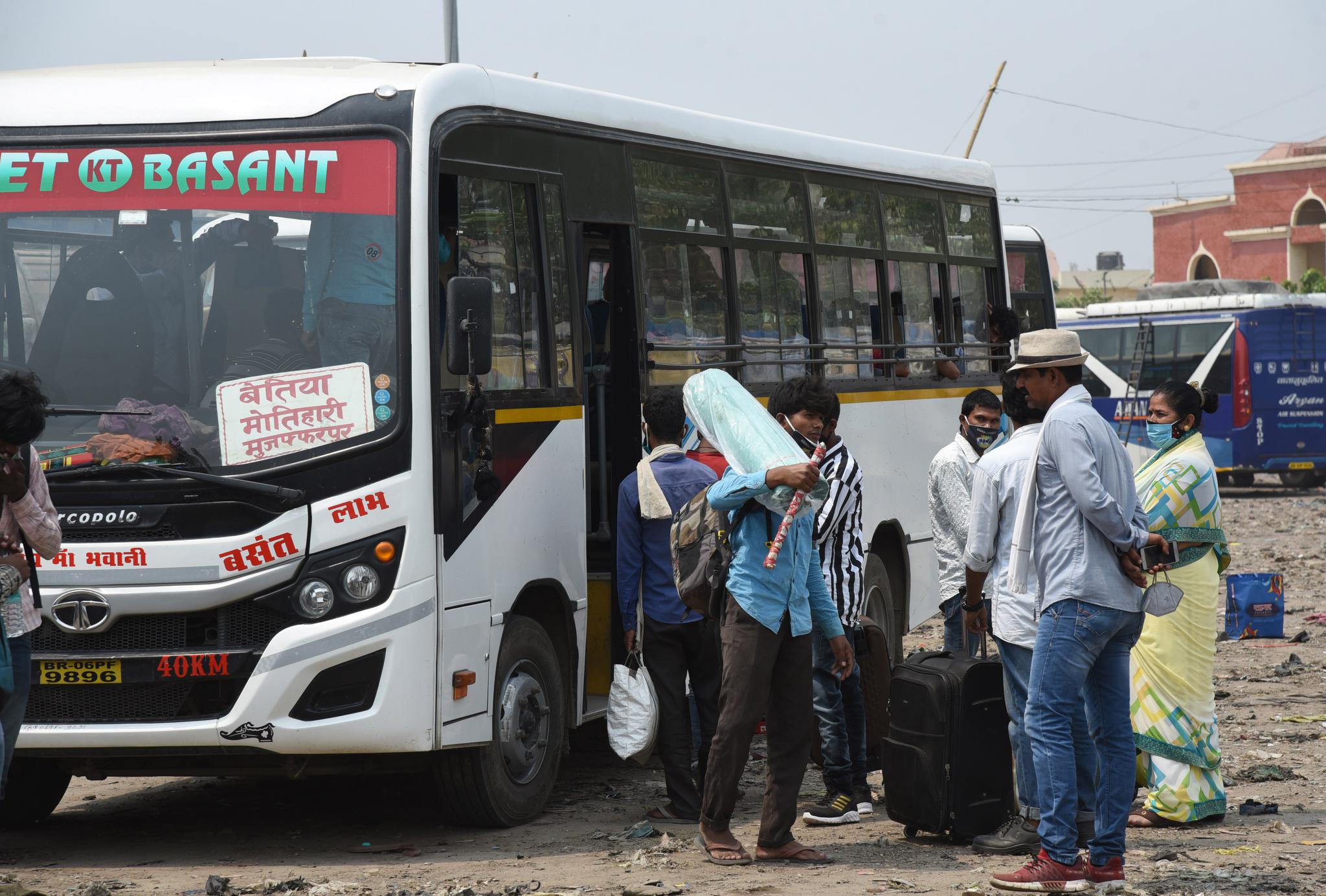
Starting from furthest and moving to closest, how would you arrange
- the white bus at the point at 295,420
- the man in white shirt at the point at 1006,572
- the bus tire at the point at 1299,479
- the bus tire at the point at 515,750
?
the bus tire at the point at 1299,479, the bus tire at the point at 515,750, the white bus at the point at 295,420, the man in white shirt at the point at 1006,572

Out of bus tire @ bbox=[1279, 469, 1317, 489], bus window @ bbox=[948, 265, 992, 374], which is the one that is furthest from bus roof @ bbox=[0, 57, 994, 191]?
bus tire @ bbox=[1279, 469, 1317, 489]

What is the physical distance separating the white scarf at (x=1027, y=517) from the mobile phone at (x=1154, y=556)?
1.37 ft

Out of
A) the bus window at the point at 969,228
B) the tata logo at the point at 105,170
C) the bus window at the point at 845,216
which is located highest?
the bus window at the point at 969,228

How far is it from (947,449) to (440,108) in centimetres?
314

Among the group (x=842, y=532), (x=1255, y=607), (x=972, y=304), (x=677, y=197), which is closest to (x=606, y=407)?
(x=677, y=197)

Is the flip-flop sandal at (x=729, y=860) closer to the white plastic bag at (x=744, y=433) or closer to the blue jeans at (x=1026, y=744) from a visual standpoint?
the blue jeans at (x=1026, y=744)

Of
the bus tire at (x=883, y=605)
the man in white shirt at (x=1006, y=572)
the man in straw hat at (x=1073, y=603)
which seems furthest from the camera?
the bus tire at (x=883, y=605)

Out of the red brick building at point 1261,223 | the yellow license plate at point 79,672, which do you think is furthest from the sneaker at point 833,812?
the red brick building at point 1261,223

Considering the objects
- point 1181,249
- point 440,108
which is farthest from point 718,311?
point 1181,249

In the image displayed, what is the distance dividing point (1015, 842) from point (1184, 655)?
4.31 feet

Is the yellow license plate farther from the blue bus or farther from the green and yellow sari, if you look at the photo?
the blue bus

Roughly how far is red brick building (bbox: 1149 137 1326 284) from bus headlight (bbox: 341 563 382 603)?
6222 cm

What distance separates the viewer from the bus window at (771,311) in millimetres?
9531

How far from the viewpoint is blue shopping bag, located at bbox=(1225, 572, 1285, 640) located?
13.7 m
